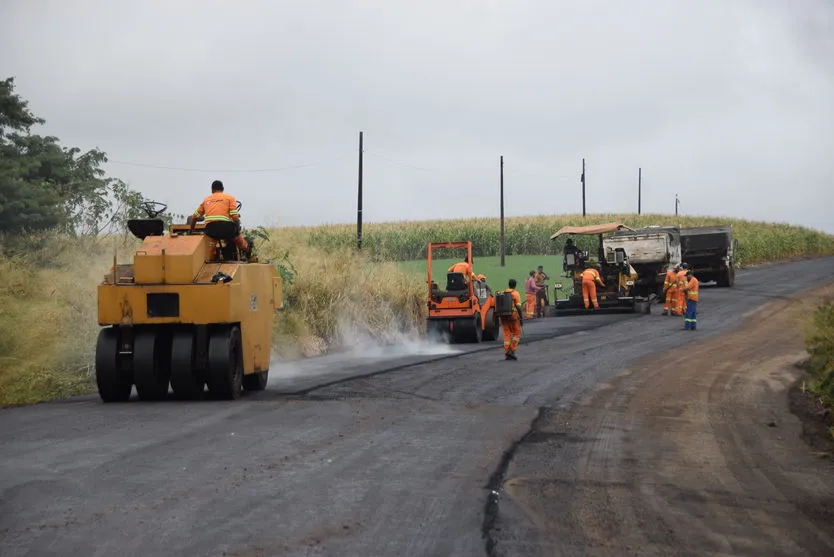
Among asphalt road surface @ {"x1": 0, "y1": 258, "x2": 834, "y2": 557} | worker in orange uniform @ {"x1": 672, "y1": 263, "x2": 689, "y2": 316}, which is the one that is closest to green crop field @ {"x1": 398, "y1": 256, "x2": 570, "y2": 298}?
worker in orange uniform @ {"x1": 672, "y1": 263, "x2": 689, "y2": 316}

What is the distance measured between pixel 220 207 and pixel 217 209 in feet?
0.17

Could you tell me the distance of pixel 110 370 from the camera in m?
14.5

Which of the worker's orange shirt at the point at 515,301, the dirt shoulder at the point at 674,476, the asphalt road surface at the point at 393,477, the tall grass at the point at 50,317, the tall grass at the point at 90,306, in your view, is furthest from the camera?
the worker's orange shirt at the point at 515,301

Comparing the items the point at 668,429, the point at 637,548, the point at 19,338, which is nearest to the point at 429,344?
the point at 19,338

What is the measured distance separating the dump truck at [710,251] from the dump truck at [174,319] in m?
33.7

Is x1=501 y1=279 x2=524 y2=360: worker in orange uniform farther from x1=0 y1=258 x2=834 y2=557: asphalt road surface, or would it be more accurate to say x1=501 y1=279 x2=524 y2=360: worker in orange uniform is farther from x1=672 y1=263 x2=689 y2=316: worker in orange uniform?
x1=672 y1=263 x2=689 y2=316: worker in orange uniform

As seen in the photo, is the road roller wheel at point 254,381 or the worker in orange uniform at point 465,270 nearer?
the road roller wheel at point 254,381

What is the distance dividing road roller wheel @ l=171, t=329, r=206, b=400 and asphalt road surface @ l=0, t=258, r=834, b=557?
350 mm

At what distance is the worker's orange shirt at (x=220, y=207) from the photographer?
49.3 ft

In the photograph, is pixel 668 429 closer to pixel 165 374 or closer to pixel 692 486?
pixel 692 486

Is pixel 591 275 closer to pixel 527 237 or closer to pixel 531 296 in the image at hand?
pixel 531 296

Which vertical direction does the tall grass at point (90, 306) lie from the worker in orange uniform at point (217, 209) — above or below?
below

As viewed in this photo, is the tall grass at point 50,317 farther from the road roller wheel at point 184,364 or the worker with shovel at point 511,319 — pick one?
the worker with shovel at point 511,319

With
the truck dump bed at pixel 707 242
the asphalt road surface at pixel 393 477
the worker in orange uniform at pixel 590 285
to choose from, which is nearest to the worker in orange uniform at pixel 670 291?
the worker in orange uniform at pixel 590 285
